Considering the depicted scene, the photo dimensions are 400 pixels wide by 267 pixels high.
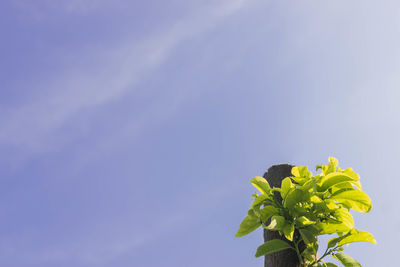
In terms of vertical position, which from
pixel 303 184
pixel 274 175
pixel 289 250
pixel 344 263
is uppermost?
pixel 274 175

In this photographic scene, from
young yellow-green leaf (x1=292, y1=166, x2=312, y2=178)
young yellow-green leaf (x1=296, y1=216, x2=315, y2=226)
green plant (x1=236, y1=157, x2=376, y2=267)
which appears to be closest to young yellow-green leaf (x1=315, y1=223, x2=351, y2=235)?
green plant (x1=236, y1=157, x2=376, y2=267)

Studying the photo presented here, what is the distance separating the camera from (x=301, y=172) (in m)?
2.56

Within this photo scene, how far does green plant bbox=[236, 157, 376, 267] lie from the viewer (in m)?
2.26

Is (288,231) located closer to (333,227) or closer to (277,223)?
(277,223)

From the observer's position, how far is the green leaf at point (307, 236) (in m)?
2.23

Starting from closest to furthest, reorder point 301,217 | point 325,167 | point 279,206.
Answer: point 301,217 < point 279,206 < point 325,167

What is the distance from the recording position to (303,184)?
248 cm

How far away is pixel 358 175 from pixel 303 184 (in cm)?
46

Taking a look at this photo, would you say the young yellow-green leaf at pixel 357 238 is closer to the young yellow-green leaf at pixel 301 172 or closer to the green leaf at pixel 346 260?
the green leaf at pixel 346 260

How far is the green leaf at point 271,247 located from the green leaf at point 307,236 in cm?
12

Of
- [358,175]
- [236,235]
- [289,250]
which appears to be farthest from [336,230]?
[236,235]

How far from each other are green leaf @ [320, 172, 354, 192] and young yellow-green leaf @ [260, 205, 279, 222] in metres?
0.36

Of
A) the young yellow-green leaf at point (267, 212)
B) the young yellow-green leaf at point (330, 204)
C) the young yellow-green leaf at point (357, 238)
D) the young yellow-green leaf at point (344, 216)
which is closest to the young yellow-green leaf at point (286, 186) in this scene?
the young yellow-green leaf at point (267, 212)

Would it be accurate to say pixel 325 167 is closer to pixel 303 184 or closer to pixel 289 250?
pixel 303 184
